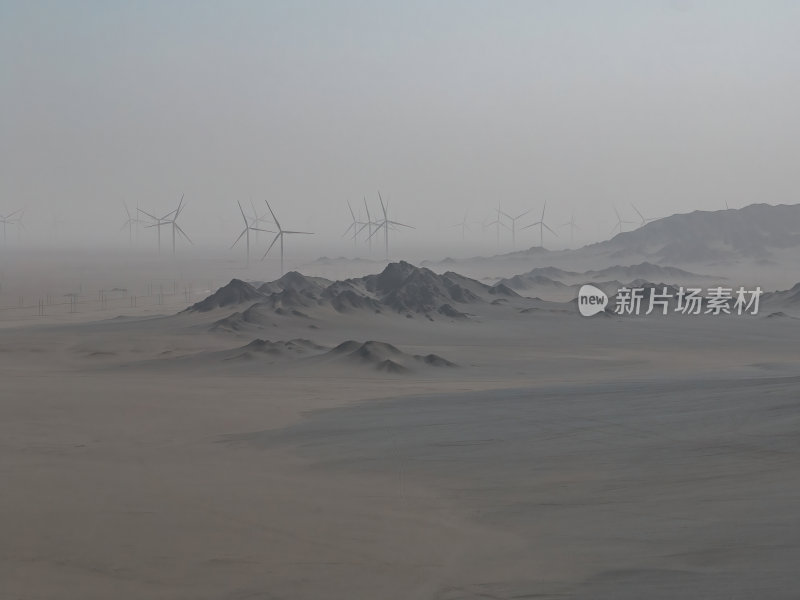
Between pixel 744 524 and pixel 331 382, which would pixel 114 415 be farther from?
pixel 744 524

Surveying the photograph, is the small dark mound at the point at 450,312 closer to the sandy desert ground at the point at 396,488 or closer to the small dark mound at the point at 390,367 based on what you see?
the small dark mound at the point at 390,367

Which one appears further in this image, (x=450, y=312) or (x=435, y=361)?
(x=450, y=312)

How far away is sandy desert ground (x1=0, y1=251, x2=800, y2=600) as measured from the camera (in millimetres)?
21359

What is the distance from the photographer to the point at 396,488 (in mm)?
31078

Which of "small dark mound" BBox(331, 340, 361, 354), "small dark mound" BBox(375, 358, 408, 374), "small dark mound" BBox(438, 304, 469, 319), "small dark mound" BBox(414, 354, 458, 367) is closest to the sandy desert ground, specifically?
"small dark mound" BBox(375, 358, 408, 374)

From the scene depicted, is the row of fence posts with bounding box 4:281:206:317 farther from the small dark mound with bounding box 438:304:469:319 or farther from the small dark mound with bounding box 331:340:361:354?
the small dark mound with bounding box 331:340:361:354

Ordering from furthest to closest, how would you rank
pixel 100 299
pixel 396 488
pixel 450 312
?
pixel 100 299, pixel 450 312, pixel 396 488

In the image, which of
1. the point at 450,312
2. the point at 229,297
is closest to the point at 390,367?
the point at 450,312

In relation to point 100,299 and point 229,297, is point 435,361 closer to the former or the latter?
point 229,297

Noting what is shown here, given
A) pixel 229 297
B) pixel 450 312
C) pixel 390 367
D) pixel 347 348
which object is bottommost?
pixel 390 367

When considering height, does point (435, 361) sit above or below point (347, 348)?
below

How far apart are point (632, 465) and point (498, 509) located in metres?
6.33

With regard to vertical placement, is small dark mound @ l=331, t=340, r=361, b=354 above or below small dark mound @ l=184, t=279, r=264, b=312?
below

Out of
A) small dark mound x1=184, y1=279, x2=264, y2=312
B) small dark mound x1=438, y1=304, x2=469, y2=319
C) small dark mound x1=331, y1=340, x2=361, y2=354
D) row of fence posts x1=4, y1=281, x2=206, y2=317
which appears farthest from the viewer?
row of fence posts x1=4, y1=281, x2=206, y2=317
